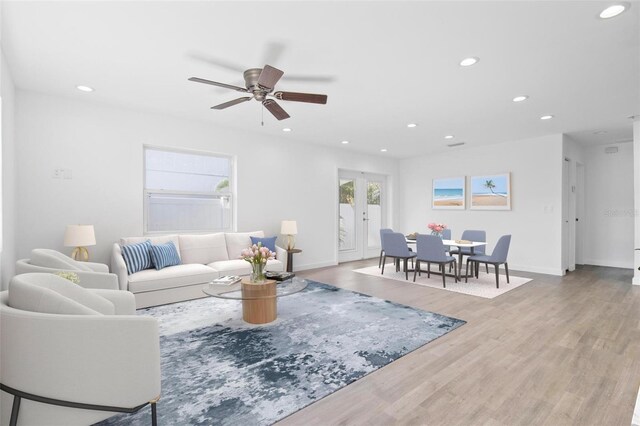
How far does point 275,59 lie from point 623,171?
7.57 metres

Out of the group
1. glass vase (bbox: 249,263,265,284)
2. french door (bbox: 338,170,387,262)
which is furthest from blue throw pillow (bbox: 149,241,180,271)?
french door (bbox: 338,170,387,262)

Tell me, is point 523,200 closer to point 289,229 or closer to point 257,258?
point 289,229

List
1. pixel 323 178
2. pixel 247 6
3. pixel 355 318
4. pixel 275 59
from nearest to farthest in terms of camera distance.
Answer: pixel 247 6 < pixel 275 59 < pixel 355 318 < pixel 323 178

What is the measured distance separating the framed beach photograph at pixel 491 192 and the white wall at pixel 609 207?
6.69 ft

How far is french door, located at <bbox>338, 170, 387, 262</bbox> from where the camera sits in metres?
7.59

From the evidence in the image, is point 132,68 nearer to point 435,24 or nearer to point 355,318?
point 435,24

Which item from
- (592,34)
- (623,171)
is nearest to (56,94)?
(592,34)

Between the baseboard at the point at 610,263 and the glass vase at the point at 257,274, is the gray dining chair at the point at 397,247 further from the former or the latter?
the baseboard at the point at 610,263

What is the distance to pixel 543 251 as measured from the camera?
6109mm

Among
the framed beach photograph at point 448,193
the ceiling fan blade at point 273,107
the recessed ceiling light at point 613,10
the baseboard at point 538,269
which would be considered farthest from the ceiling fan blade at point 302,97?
the baseboard at point 538,269

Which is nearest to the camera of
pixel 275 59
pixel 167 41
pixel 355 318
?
pixel 167 41

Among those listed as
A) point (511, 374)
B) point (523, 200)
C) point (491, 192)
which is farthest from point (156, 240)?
point (523, 200)

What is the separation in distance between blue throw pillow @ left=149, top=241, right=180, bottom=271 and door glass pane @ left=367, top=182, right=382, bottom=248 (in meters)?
4.99

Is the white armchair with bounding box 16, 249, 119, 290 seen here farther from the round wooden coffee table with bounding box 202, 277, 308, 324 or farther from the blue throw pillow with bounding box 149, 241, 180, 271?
the blue throw pillow with bounding box 149, 241, 180, 271
